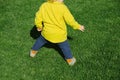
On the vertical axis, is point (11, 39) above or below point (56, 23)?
below

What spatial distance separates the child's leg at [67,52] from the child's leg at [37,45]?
1.25ft

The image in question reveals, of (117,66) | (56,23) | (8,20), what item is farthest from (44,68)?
(8,20)

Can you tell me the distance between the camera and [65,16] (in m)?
7.08

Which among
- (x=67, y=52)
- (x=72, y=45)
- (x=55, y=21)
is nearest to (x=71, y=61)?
(x=67, y=52)

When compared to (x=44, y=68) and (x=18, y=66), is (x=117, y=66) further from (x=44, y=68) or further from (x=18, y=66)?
(x=18, y=66)

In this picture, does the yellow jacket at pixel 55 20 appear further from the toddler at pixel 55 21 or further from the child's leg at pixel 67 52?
the child's leg at pixel 67 52

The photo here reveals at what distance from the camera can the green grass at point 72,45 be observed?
7.44 meters

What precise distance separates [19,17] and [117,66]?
3.20 meters

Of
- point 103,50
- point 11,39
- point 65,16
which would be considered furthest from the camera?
point 11,39

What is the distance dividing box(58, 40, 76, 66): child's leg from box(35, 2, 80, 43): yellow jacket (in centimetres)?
14

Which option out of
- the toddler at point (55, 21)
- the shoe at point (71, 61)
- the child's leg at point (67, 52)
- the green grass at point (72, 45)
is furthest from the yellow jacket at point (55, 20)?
the green grass at point (72, 45)

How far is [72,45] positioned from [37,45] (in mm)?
954

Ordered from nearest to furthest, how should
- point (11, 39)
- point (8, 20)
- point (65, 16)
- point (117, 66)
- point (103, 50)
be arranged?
point (65, 16), point (117, 66), point (103, 50), point (11, 39), point (8, 20)

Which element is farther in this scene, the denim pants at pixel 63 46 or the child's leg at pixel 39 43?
the child's leg at pixel 39 43
